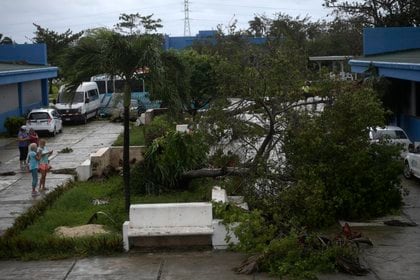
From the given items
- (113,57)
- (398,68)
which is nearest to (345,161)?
(113,57)

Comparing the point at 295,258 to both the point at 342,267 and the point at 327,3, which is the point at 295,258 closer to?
the point at 342,267

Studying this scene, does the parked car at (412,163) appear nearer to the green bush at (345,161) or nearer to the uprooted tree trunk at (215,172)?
the green bush at (345,161)

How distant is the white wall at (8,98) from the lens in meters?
38.5

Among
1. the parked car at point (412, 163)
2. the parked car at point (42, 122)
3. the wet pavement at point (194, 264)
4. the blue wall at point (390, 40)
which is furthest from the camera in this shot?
the blue wall at point (390, 40)

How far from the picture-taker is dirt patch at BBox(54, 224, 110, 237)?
1207 cm

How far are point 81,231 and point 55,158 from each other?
48.6 feet

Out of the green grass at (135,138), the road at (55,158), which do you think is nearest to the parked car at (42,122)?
the road at (55,158)

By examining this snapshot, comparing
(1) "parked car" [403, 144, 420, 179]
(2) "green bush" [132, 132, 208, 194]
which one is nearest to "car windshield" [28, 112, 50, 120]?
(2) "green bush" [132, 132, 208, 194]

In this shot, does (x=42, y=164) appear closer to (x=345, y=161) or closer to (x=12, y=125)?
(x=345, y=161)

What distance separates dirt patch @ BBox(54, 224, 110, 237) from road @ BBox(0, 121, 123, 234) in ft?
6.33

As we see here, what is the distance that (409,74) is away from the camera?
2386 centimetres

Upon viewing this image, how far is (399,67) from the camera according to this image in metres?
24.8

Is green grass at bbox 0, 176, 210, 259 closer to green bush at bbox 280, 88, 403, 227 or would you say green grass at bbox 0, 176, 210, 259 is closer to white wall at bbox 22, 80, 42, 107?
green bush at bbox 280, 88, 403, 227

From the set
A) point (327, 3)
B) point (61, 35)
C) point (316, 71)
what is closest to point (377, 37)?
point (327, 3)
